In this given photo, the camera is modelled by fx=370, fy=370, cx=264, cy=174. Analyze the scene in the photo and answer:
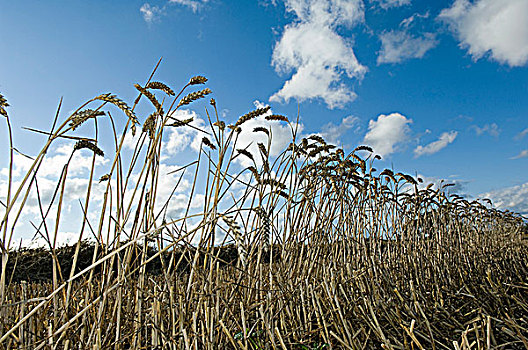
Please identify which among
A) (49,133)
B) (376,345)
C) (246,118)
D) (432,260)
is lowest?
(376,345)

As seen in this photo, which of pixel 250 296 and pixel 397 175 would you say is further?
pixel 397 175

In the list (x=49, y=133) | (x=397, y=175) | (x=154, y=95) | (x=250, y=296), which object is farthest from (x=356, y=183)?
(x=49, y=133)

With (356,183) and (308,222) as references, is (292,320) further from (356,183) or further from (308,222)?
(356,183)

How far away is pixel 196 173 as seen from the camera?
1.54 metres

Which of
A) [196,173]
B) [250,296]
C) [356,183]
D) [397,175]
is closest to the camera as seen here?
[196,173]

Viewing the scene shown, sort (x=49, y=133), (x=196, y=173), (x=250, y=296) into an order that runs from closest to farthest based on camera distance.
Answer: (x=49, y=133), (x=196, y=173), (x=250, y=296)

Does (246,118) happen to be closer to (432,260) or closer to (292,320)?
(292,320)

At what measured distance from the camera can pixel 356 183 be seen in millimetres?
2303

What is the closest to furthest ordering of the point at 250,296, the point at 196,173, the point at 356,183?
the point at 196,173, the point at 250,296, the point at 356,183

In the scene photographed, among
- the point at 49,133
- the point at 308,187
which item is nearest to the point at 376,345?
the point at 308,187

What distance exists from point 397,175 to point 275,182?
47.5 inches

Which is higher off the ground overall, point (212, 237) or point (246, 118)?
point (246, 118)

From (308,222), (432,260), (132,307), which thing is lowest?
(132,307)

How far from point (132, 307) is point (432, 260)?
6.13 feet
